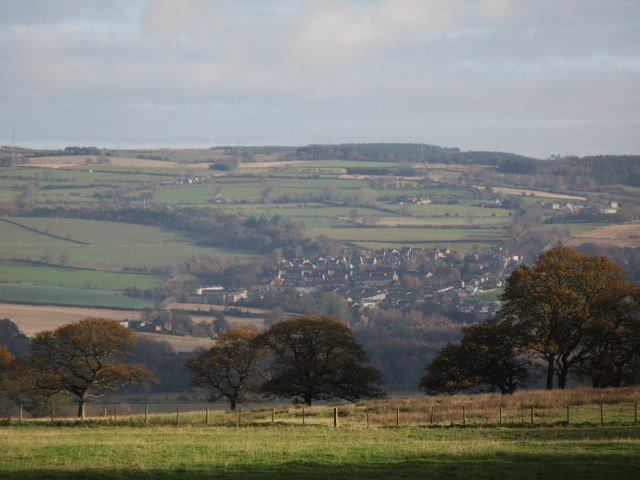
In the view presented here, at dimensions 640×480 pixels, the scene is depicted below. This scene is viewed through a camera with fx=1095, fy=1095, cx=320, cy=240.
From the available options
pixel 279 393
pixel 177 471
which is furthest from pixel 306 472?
pixel 279 393

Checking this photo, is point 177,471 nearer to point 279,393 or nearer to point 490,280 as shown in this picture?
point 279,393

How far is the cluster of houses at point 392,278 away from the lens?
16125cm

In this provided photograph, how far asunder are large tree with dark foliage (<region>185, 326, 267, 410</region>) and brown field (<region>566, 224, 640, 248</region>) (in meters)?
106

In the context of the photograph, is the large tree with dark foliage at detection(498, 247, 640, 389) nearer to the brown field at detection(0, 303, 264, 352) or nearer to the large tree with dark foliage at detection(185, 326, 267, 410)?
the large tree with dark foliage at detection(185, 326, 267, 410)

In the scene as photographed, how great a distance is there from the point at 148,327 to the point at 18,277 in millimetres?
40970

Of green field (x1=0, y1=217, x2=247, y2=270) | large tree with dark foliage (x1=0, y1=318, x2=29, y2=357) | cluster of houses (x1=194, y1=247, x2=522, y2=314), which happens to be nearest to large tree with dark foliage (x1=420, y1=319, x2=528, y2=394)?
large tree with dark foliage (x1=0, y1=318, x2=29, y2=357)

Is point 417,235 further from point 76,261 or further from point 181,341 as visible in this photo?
point 181,341

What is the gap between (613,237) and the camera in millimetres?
164875

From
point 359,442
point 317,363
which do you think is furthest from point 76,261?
point 359,442

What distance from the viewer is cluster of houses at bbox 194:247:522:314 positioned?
6348 inches

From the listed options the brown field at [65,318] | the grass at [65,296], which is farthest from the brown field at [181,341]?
the grass at [65,296]

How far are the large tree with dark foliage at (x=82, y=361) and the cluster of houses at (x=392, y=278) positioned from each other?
97.9m

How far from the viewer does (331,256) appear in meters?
190

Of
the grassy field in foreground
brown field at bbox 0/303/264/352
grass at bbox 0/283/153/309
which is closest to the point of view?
the grassy field in foreground
